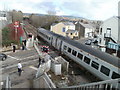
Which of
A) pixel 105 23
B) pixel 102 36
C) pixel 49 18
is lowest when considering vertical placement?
pixel 102 36

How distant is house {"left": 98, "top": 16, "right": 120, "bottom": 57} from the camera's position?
24.9 metres

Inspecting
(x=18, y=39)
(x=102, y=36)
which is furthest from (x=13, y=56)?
(x=102, y=36)

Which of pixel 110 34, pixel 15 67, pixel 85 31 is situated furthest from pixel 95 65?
pixel 85 31

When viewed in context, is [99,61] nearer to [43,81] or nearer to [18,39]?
[43,81]

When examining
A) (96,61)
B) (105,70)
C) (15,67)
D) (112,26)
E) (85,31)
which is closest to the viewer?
(105,70)

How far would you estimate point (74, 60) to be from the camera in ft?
52.4

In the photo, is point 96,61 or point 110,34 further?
point 110,34

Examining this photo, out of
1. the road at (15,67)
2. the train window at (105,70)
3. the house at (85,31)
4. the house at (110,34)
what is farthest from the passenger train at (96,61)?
the house at (85,31)

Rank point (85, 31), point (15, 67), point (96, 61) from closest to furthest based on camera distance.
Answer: point (96, 61) → point (15, 67) → point (85, 31)

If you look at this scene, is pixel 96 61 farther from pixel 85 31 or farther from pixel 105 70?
pixel 85 31

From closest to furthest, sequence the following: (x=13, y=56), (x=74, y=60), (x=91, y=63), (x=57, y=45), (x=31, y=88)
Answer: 1. (x=31, y=88)
2. (x=91, y=63)
3. (x=74, y=60)
4. (x=13, y=56)
5. (x=57, y=45)

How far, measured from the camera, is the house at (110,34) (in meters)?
24.9

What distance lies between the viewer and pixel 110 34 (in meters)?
27.8

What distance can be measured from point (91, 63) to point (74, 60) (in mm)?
3583
